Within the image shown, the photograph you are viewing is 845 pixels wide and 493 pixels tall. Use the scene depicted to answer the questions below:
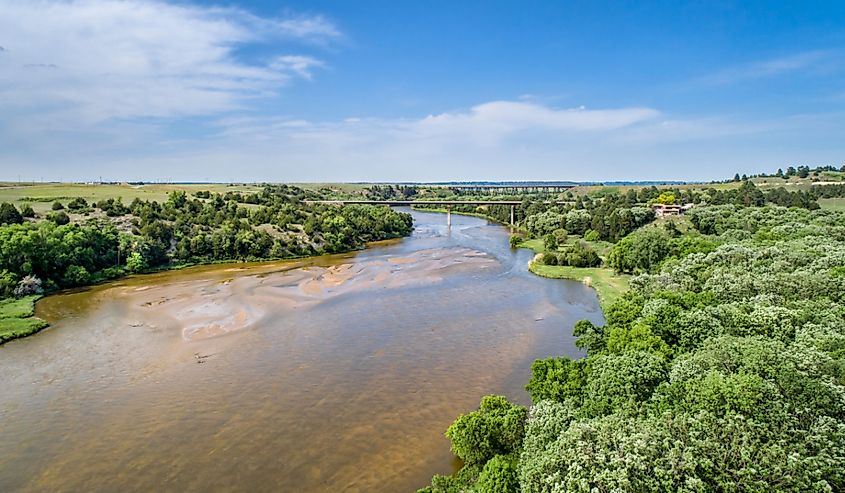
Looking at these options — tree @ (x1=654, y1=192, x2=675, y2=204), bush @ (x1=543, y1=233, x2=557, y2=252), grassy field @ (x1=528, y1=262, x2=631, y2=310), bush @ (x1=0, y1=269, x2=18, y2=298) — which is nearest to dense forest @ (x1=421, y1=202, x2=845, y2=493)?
grassy field @ (x1=528, y1=262, x2=631, y2=310)

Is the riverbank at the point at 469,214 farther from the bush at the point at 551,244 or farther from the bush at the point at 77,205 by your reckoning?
the bush at the point at 77,205

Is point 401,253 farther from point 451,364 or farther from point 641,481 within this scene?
point 641,481

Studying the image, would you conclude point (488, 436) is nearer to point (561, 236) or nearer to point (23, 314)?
point (23, 314)

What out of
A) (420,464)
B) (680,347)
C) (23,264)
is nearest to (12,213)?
(23,264)

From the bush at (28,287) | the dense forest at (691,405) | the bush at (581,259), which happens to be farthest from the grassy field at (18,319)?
the bush at (581,259)

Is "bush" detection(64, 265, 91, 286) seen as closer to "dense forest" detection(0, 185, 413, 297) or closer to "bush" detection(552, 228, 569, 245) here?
"dense forest" detection(0, 185, 413, 297)

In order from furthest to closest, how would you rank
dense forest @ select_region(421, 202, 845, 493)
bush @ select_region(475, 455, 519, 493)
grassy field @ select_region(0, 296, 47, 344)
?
grassy field @ select_region(0, 296, 47, 344)
bush @ select_region(475, 455, 519, 493)
dense forest @ select_region(421, 202, 845, 493)
